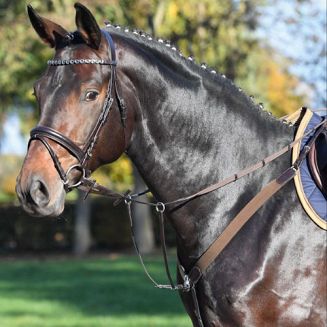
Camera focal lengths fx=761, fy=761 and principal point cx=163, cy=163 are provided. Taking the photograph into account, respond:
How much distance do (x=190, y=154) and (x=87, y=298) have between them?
28.6 ft

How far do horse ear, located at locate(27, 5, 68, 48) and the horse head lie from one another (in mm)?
11

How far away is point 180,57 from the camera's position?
4.13m

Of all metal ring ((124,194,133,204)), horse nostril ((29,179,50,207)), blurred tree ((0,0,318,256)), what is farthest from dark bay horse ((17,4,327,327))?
blurred tree ((0,0,318,256))

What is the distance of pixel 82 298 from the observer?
40.7 feet

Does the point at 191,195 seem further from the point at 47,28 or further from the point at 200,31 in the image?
the point at 200,31

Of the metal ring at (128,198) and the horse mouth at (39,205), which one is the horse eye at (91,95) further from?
the metal ring at (128,198)

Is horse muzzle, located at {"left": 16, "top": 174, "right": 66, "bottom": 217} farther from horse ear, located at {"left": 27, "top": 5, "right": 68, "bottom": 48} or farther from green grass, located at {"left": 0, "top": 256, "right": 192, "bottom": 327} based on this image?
green grass, located at {"left": 0, "top": 256, "right": 192, "bottom": 327}

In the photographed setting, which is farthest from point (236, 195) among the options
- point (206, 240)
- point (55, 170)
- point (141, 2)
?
point (141, 2)

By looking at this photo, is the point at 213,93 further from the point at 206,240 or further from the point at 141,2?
the point at 141,2

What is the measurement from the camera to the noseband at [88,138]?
12.1ft

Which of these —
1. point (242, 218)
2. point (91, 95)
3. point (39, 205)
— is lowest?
point (39, 205)

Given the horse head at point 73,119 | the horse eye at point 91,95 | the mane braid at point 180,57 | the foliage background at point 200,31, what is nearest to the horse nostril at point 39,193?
the horse head at point 73,119

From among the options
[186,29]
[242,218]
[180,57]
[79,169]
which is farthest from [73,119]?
[186,29]

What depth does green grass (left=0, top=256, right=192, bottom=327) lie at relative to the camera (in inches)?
399
